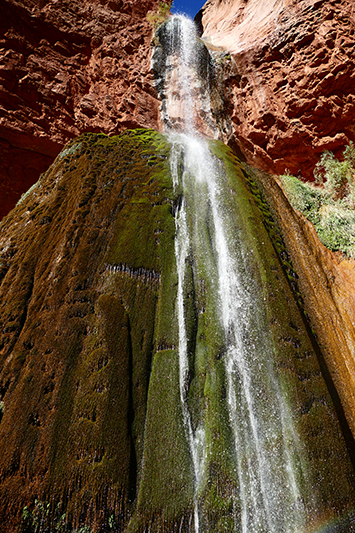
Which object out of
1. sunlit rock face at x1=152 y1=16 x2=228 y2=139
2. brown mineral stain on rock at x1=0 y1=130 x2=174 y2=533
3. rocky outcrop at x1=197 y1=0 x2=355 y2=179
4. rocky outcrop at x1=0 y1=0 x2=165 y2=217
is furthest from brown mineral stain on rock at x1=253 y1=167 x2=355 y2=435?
rocky outcrop at x1=0 y1=0 x2=165 y2=217

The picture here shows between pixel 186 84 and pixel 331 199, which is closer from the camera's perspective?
pixel 331 199

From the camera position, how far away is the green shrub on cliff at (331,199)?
20.0 ft

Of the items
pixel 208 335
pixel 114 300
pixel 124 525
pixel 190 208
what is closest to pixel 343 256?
pixel 190 208

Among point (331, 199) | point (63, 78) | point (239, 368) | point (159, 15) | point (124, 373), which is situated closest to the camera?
point (124, 373)

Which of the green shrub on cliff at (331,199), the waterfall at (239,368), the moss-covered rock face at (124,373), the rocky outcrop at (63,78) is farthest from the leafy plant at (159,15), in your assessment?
the moss-covered rock face at (124,373)

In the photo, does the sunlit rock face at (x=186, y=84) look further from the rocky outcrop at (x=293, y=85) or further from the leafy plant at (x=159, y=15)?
the rocky outcrop at (x=293, y=85)

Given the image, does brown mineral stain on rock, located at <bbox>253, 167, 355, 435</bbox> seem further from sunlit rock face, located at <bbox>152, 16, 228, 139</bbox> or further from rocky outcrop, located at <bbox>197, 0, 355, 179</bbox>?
sunlit rock face, located at <bbox>152, 16, 228, 139</bbox>

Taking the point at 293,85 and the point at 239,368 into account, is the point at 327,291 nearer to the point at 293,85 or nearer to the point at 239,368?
the point at 239,368

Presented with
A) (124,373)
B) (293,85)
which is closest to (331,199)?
(293,85)

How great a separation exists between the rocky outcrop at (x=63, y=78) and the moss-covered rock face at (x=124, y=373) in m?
6.13

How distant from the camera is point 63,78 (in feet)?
32.6

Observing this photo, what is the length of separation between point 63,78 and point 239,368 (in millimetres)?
10968

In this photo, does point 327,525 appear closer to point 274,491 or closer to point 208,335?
point 274,491

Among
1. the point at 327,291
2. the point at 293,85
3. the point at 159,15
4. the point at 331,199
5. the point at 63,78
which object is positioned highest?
the point at 159,15
